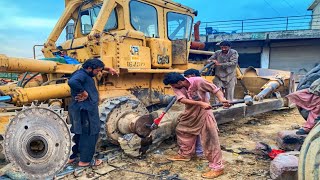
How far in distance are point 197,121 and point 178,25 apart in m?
3.08

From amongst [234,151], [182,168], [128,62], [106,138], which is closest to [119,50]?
[128,62]

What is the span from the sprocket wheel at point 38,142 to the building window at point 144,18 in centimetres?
276

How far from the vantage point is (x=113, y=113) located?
14.5ft

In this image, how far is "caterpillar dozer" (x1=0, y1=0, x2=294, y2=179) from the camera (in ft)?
11.2

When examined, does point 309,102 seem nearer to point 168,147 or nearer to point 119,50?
point 168,147

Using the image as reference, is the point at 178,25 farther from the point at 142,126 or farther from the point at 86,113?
the point at 86,113

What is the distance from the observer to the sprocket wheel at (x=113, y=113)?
433cm

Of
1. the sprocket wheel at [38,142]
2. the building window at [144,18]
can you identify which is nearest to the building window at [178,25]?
the building window at [144,18]

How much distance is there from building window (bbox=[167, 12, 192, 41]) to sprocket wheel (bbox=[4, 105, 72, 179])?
11.7ft

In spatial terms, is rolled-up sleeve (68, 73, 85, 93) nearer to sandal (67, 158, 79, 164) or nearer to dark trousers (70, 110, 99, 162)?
dark trousers (70, 110, 99, 162)

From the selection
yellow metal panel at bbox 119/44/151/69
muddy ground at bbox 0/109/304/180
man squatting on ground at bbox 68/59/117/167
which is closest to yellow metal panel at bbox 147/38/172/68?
yellow metal panel at bbox 119/44/151/69

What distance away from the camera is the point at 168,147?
16.6 feet

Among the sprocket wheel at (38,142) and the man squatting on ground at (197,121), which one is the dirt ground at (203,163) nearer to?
the man squatting on ground at (197,121)

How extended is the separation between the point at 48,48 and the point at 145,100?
101 inches
